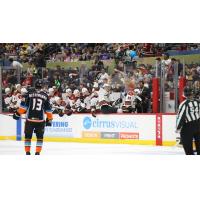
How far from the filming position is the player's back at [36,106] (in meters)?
9.17

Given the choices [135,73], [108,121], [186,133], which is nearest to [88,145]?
[108,121]

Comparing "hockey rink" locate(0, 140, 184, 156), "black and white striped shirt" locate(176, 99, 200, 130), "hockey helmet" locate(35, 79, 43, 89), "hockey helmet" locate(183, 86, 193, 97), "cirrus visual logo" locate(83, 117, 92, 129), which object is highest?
"hockey helmet" locate(35, 79, 43, 89)

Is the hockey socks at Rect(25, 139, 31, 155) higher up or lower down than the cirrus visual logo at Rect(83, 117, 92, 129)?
lower down

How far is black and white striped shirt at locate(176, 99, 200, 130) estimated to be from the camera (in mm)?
8802

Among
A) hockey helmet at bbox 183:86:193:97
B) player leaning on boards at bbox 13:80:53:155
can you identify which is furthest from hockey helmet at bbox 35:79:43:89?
hockey helmet at bbox 183:86:193:97

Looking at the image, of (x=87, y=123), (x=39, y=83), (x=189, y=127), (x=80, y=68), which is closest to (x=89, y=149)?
(x=87, y=123)

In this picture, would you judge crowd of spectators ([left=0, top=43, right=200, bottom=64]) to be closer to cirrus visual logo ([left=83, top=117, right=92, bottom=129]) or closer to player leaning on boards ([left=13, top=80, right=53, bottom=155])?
cirrus visual logo ([left=83, top=117, right=92, bottom=129])

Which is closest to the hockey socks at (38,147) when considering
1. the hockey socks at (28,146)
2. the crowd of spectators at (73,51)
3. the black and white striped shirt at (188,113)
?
the hockey socks at (28,146)

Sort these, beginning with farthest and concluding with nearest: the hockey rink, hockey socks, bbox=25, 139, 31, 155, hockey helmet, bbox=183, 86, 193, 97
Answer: hockey helmet, bbox=183, 86, 193, 97 → the hockey rink → hockey socks, bbox=25, 139, 31, 155

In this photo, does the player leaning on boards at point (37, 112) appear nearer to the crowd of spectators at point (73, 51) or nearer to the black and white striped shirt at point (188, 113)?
the black and white striped shirt at point (188, 113)

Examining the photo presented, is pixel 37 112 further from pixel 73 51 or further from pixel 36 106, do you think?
pixel 73 51

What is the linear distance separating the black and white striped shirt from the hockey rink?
693 mm

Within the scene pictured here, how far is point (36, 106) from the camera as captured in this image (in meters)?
9.16
